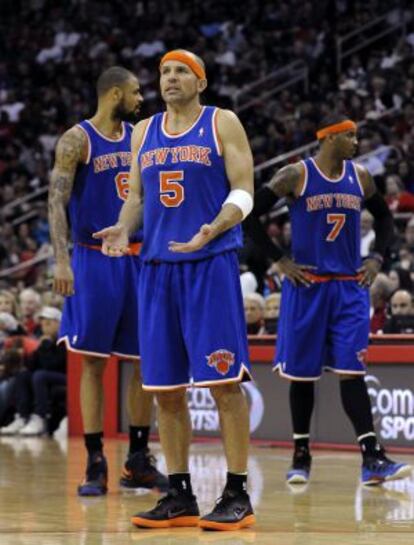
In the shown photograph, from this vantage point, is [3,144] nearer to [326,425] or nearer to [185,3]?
[185,3]

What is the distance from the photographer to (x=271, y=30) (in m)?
23.9

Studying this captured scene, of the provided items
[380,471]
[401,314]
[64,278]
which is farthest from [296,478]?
[401,314]

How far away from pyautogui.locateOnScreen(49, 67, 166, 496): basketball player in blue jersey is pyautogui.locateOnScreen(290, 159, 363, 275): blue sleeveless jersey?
114cm

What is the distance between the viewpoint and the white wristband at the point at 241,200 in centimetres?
671

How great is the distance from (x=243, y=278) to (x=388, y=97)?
5.81 meters

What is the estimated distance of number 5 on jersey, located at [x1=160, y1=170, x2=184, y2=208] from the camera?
6.87 meters

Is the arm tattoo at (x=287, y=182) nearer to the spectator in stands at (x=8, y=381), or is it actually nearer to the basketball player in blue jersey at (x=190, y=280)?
the basketball player in blue jersey at (x=190, y=280)

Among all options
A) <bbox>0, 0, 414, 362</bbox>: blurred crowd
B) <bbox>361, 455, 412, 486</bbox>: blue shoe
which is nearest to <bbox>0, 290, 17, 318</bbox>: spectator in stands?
<bbox>0, 0, 414, 362</bbox>: blurred crowd

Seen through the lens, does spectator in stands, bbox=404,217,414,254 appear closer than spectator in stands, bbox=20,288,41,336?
Yes

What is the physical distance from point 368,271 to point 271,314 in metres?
4.27

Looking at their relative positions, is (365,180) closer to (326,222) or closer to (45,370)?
(326,222)

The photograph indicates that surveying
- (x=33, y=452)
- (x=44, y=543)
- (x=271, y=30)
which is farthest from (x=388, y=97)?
(x=44, y=543)

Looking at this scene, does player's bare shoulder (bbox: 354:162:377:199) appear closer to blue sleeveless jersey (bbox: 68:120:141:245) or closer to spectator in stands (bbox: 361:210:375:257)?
blue sleeveless jersey (bbox: 68:120:141:245)

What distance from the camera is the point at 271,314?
13227 mm
